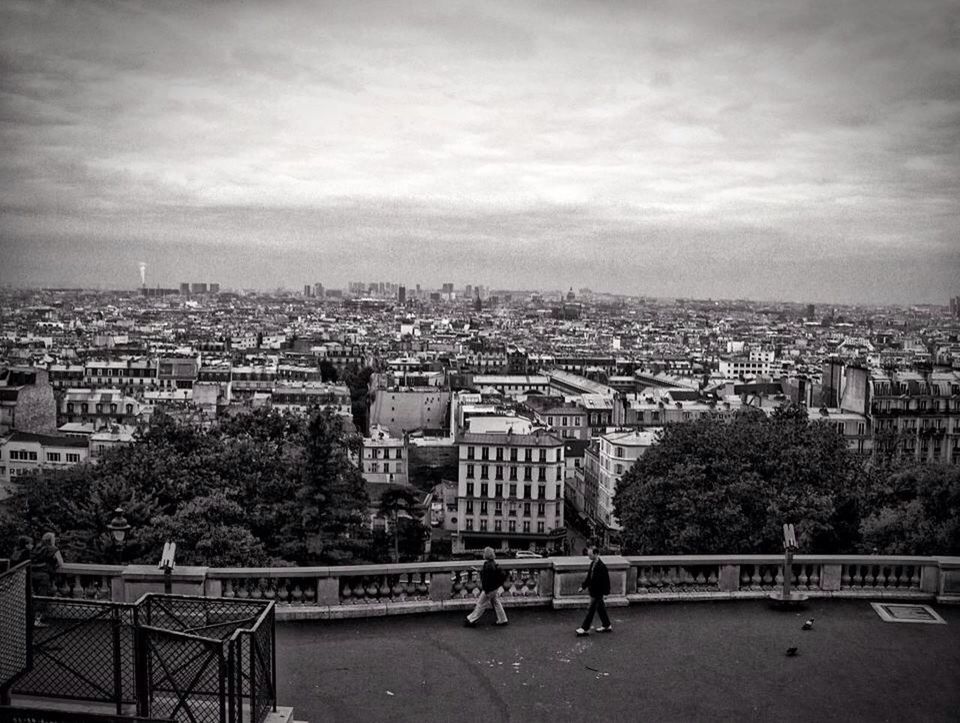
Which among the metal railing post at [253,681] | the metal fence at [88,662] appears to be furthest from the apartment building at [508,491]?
the metal railing post at [253,681]

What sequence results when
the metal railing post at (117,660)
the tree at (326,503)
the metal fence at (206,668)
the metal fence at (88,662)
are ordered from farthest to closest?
the tree at (326,503), the metal fence at (88,662), the metal railing post at (117,660), the metal fence at (206,668)

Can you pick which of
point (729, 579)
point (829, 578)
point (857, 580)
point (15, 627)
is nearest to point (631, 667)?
point (729, 579)

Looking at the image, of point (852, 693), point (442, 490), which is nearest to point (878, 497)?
point (852, 693)

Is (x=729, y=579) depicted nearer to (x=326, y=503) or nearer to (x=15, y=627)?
(x=15, y=627)

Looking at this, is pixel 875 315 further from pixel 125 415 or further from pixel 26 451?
pixel 26 451

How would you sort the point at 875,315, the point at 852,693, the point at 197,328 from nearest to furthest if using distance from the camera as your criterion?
the point at 852,693
the point at 875,315
the point at 197,328

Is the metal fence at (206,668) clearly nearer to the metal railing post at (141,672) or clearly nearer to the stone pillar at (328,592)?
the metal railing post at (141,672)
